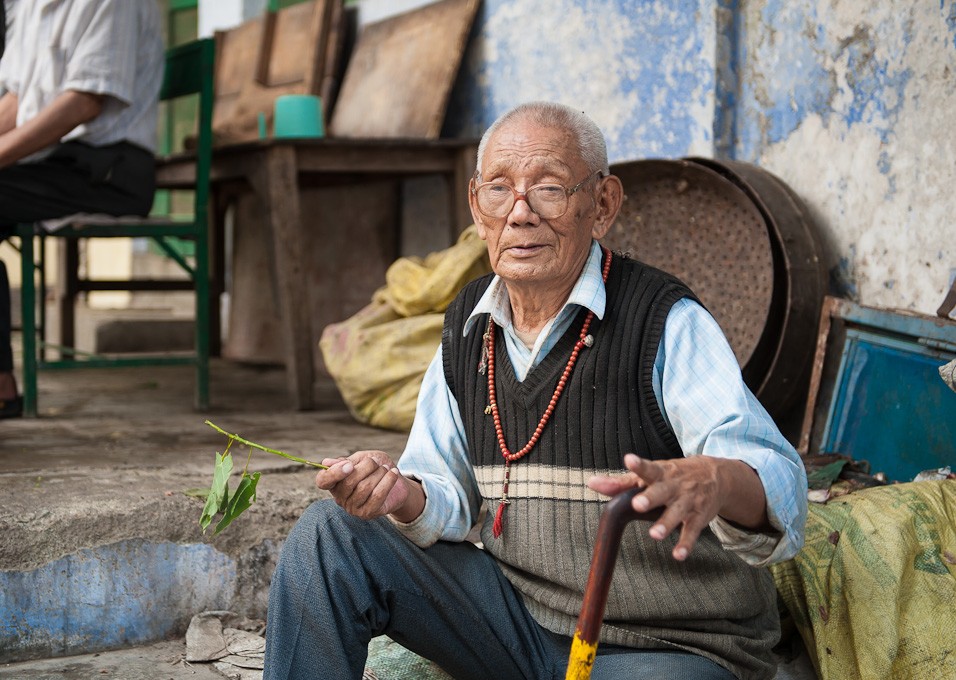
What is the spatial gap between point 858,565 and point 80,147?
2.69 meters

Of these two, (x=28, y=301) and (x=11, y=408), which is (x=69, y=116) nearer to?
(x=28, y=301)

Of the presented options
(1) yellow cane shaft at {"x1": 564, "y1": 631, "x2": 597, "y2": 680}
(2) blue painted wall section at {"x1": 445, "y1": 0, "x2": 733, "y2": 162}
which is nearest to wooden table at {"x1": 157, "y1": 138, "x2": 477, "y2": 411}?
(2) blue painted wall section at {"x1": 445, "y1": 0, "x2": 733, "y2": 162}

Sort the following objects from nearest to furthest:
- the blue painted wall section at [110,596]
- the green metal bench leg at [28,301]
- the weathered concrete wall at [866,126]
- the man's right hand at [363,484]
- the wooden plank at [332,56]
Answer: the man's right hand at [363,484] → the blue painted wall section at [110,596] → the weathered concrete wall at [866,126] → the green metal bench leg at [28,301] → the wooden plank at [332,56]

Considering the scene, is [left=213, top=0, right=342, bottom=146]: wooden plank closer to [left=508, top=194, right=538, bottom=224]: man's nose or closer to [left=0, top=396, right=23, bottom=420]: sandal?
[left=0, top=396, right=23, bottom=420]: sandal

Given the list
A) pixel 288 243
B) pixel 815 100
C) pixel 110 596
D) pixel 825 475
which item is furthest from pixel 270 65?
pixel 825 475

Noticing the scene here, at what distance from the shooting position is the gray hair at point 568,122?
70.2 inches

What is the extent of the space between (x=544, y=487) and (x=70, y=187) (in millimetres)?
2343

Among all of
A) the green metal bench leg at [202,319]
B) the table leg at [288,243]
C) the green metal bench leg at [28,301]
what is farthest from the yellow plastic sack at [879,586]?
the green metal bench leg at [28,301]

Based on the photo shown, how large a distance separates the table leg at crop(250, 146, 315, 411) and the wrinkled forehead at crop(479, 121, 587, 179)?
2.16m

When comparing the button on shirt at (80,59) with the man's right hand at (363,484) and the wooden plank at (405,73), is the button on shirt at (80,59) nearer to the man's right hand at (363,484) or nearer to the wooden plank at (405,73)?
the wooden plank at (405,73)

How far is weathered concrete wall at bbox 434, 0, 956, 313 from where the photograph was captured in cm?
271

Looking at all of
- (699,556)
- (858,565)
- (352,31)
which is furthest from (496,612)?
(352,31)

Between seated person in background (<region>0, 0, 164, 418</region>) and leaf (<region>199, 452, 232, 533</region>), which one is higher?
seated person in background (<region>0, 0, 164, 418</region>)

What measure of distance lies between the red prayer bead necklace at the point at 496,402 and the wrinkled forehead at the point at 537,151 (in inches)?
6.9
